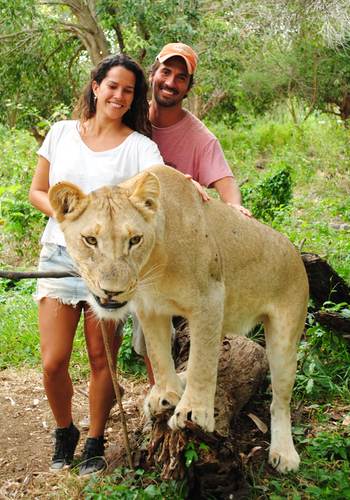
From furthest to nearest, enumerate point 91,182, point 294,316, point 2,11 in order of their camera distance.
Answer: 1. point 2,11
2. point 294,316
3. point 91,182

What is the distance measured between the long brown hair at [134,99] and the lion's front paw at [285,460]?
1.95m

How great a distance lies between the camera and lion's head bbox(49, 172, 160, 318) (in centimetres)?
275

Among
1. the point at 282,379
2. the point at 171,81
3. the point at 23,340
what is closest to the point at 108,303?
the point at 282,379

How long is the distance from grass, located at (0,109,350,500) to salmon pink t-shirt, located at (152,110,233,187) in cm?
137

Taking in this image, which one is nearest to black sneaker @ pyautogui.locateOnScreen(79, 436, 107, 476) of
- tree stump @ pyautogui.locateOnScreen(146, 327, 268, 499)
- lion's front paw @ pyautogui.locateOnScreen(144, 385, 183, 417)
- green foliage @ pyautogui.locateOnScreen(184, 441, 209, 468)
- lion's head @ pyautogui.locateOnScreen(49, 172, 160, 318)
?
tree stump @ pyautogui.locateOnScreen(146, 327, 268, 499)

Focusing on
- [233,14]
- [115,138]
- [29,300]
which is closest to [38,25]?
[233,14]

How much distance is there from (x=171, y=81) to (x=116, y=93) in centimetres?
50

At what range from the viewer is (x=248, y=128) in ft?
63.9

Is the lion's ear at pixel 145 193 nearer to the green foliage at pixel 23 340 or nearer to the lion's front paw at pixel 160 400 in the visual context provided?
the lion's front paw at pixel 160 400

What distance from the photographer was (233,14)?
48.0ft

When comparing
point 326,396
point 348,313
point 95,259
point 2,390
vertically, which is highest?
point 95,259

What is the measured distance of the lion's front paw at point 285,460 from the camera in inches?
152

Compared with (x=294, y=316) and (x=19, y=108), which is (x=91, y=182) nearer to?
(x=294, y=316)

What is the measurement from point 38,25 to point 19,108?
1.78 meters
